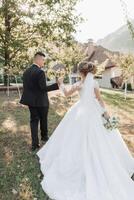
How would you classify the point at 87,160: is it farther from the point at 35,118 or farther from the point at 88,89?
the point at 35,118

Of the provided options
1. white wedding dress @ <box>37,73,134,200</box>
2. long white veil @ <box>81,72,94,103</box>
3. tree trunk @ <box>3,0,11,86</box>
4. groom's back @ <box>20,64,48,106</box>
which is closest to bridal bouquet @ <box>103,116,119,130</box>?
white wedding dress @ <box>37,73,134,200</box>

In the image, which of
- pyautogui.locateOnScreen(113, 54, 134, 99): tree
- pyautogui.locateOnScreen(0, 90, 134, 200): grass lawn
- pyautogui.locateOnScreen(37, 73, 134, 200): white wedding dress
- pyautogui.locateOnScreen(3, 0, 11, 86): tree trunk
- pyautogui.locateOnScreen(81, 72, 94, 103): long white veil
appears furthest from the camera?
pyautogui.locateOnScreen(113, 54, 134, 99): tree

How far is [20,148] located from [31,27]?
52.2 ft

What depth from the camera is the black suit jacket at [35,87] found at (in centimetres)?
977

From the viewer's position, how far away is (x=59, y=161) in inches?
331

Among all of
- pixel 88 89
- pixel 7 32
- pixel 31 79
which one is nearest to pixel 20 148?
pixel 31 79

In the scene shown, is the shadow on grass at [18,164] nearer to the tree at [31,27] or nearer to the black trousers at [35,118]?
the black trousers at [35,118]

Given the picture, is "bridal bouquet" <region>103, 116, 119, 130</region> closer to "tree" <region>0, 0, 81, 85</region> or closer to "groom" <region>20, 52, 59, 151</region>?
"groom" <region>20, 52, 59, 151</region>

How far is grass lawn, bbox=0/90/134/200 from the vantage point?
25.9 feet

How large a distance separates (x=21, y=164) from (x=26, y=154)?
732 millimetres

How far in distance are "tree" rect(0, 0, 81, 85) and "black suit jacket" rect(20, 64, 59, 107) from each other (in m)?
14.0

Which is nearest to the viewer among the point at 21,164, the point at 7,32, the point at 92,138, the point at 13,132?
the point at 92,138

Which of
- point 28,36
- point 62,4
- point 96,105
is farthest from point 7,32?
point 96,105

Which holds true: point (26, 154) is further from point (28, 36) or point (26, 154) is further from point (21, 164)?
point (28, 36)
